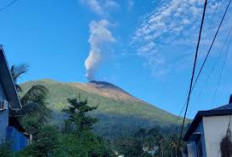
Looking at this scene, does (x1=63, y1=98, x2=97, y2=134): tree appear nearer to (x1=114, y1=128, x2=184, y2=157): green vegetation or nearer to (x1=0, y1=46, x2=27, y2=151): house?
(x1=0, y1=46, x2=27, y2=151): house

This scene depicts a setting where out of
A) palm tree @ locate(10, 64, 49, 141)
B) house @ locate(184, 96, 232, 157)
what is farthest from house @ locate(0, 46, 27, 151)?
house @ locate(184, 96, 232, 157)

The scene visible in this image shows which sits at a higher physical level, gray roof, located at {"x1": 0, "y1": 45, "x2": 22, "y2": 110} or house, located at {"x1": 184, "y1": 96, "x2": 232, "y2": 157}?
gray roof, located at {"x1": 0, "y1": 45, "x2": 22, "y2": 110}

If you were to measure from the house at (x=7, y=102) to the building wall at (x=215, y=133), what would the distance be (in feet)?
30.5

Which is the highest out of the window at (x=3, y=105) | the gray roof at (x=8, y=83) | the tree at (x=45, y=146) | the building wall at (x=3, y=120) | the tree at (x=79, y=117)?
the tree at (x=79, y=117)

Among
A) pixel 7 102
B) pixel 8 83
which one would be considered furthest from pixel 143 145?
pixel 8 83

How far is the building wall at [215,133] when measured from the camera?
2109cm

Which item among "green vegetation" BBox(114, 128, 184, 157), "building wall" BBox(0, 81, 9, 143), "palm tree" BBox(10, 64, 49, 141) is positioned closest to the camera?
"building wall" BBox(0, 81, 9, 143)

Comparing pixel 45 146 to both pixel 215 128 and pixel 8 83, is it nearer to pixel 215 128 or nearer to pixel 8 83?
pixel 8 83

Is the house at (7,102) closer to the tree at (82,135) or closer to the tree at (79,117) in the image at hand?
the tree at (82,135)

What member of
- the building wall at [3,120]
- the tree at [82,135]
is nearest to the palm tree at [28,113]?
the tree at [82,135]

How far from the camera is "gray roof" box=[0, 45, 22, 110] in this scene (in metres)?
21.4

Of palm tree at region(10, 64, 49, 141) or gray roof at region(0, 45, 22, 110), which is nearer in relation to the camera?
gray roof at region(0, 45, 22, 110)

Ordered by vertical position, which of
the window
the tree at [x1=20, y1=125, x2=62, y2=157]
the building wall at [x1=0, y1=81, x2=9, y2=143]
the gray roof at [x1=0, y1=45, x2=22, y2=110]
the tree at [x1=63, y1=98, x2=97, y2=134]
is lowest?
the tree at [x1=20, y1=125, x2=62, y2=157]

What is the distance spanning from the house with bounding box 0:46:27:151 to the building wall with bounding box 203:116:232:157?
9308 mm
